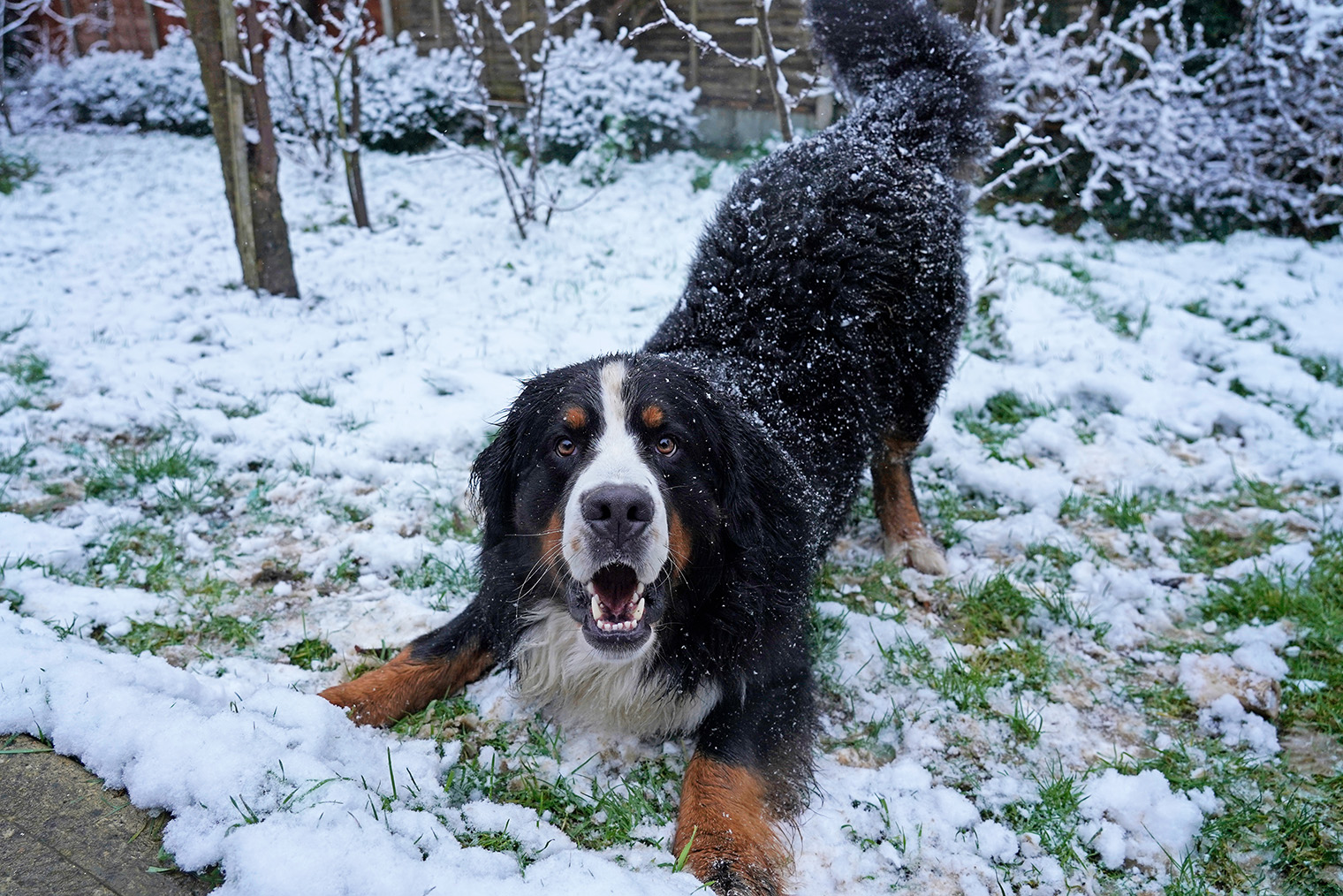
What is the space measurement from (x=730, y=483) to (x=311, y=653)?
4.62ft

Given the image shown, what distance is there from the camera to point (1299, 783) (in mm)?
2330

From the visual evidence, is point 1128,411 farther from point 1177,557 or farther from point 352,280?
point 352,280

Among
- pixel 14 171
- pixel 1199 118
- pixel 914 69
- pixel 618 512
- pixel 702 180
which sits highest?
pixel 914 69

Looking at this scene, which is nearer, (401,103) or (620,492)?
(620,492)

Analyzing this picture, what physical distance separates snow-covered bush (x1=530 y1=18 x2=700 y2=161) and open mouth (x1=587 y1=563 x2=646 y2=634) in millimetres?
→ 7499

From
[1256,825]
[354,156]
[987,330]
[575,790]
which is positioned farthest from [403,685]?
[354,156]

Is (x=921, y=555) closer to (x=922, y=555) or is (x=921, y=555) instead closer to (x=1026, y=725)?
(x=922, y=555)

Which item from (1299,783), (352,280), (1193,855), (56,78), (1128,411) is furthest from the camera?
(56,78)

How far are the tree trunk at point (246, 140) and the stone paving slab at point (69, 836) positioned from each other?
434 centimetres

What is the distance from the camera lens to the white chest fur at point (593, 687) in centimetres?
239

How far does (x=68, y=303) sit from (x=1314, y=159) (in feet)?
30.5

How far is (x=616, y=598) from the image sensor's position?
2.22 meters

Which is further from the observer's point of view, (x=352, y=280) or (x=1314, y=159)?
(x=1314, y=159)

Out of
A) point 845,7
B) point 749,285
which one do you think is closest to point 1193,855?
point 749,285
